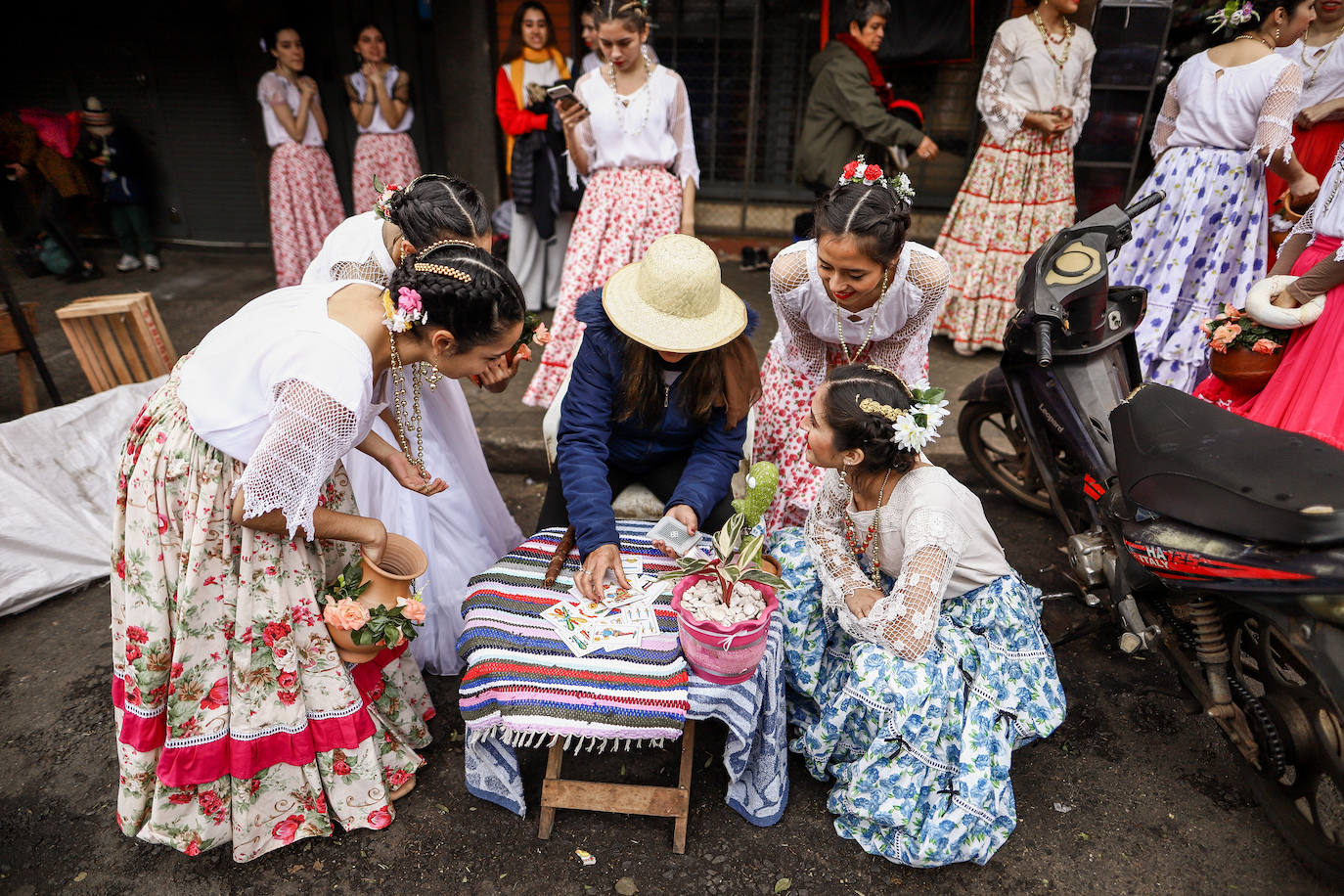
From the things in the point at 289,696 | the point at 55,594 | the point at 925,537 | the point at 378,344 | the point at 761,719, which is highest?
the point at 378,344

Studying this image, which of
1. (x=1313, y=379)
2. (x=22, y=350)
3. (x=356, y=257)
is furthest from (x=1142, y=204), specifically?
(x=22, y=350)

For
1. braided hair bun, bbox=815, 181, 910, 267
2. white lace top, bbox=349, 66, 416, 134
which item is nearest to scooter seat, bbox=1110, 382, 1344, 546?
braided hair bun, bbox=815, 181, 910, 267

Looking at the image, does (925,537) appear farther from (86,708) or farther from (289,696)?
(86,708)

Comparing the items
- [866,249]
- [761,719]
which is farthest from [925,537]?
[866,249]

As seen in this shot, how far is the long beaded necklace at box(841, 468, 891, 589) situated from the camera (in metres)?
2.33

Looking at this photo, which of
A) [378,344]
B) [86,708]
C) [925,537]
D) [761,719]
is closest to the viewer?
[378,344]

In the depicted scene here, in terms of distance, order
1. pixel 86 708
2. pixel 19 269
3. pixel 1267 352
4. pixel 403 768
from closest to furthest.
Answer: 1. pixel 403 768
2. pixel 86 708
3. pixel 1267 352
4. pixel 19 269

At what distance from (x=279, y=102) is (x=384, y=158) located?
82cm

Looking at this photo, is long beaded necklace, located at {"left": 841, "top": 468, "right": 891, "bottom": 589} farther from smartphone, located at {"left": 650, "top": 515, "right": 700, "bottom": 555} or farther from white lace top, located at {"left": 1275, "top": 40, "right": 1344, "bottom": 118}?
white lace top, located at {"left": 1275, "top": 40, "right": 1344, "bottom": 118}

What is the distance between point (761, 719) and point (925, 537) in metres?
0.70

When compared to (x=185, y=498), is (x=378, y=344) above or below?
above

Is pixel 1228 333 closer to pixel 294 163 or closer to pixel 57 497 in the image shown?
pixel 57 497

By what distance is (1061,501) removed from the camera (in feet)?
10.3

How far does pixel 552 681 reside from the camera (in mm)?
2029
